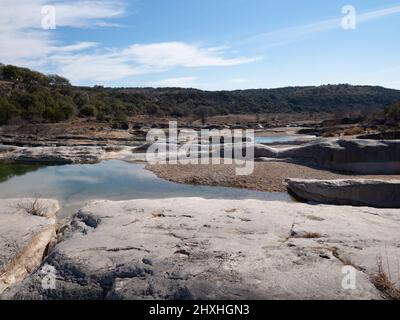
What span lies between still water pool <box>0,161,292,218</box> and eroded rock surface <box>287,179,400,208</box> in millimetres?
1491

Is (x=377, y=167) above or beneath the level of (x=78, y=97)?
beneath

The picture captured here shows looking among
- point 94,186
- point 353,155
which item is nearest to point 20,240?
point 94,186

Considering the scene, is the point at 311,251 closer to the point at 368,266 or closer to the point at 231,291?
the point at 368,266

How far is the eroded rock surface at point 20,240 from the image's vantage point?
7309 millimetres

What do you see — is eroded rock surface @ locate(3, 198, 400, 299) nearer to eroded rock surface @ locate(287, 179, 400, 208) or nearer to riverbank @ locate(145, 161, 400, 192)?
eroded rock surface @ locate(287, 179, 400, 208)

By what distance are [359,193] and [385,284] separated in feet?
29.0

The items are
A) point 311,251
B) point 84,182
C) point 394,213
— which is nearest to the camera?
point 311,251

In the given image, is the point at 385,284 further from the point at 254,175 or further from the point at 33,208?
the point at 254,175

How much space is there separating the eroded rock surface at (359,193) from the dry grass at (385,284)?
8337 mm

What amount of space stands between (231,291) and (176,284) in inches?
29.7

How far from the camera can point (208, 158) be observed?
23453 millimetres

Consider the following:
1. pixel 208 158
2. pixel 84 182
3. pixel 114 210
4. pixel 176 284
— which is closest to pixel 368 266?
pixel 176 284

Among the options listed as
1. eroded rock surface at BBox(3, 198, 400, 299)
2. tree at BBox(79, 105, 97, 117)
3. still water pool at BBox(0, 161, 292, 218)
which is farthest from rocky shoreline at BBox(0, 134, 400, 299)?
tree at BBox(79, 105, 97, 117)

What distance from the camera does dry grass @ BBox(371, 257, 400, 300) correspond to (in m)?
5.06
